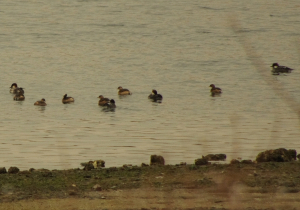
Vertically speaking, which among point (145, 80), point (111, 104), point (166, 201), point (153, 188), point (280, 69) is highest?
point (280, 69)

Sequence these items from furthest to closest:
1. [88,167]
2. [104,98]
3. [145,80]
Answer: [145,80], [104,98], [88,167]

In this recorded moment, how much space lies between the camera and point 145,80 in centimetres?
2973

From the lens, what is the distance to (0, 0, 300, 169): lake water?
1549cm

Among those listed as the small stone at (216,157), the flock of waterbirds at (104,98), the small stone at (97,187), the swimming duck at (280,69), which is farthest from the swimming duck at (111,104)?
the small stone at (97,187)

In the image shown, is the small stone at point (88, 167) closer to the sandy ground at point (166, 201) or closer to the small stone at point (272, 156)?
the sandy ground at point (166, 201)

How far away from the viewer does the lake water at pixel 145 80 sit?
50.8 ft

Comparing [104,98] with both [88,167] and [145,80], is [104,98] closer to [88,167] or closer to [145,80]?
[145,80]

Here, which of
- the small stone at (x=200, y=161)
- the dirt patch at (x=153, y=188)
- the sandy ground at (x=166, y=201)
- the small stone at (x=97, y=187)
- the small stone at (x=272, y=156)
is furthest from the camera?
the small stone at (x=272, y=156)

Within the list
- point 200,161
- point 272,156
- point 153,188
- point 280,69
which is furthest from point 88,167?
point 280,69

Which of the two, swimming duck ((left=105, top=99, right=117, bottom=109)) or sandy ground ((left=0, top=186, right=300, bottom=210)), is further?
swimming duck ((left=105, top=99, right=117, bottom=109))

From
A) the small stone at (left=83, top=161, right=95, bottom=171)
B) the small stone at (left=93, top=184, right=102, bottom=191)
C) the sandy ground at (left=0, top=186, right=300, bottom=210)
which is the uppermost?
the small stone at (left=83, top=161, right=95, bottom=171)

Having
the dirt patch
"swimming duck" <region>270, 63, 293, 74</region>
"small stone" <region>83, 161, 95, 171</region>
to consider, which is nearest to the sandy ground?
the dirt patch

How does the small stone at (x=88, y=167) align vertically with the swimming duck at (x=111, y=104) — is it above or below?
below

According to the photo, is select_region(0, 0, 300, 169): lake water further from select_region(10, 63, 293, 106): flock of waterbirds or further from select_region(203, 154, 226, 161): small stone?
select_region(203, 154, 226, 161): small stone
